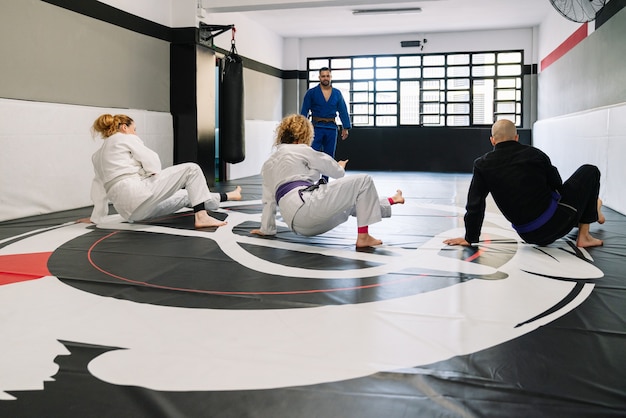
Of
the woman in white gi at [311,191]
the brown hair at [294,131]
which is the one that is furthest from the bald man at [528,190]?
the brown hair at [294,131]

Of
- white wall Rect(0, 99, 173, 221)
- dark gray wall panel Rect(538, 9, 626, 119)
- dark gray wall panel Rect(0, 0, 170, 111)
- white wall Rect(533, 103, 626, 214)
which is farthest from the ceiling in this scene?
white wall Rect(0, 99, 173, 221)

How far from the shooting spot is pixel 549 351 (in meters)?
1.90

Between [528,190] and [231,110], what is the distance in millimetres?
5001

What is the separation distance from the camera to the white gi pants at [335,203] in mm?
3574

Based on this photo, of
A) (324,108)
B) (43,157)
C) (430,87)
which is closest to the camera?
(43,157)

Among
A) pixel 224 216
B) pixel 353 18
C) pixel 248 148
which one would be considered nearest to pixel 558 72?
pixel 353 18

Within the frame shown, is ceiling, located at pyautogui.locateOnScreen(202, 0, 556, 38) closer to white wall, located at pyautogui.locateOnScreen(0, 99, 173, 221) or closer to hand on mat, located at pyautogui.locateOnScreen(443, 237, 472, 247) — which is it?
white wall, located at pyautogui.locateOnScreen(0, 99, 173, 221)

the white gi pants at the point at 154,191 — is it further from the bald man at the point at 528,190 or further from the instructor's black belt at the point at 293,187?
the bald man at the point at 528,190

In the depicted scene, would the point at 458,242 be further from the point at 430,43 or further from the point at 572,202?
the point at 430,43

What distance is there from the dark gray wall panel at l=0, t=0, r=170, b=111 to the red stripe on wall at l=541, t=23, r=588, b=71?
5.55 metres

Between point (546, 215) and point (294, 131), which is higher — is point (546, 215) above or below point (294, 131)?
below

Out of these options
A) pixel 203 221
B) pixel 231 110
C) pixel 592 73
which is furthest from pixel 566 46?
pixel 203 221

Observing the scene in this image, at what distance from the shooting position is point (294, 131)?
151 inches

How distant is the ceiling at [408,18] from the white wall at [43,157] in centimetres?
363
